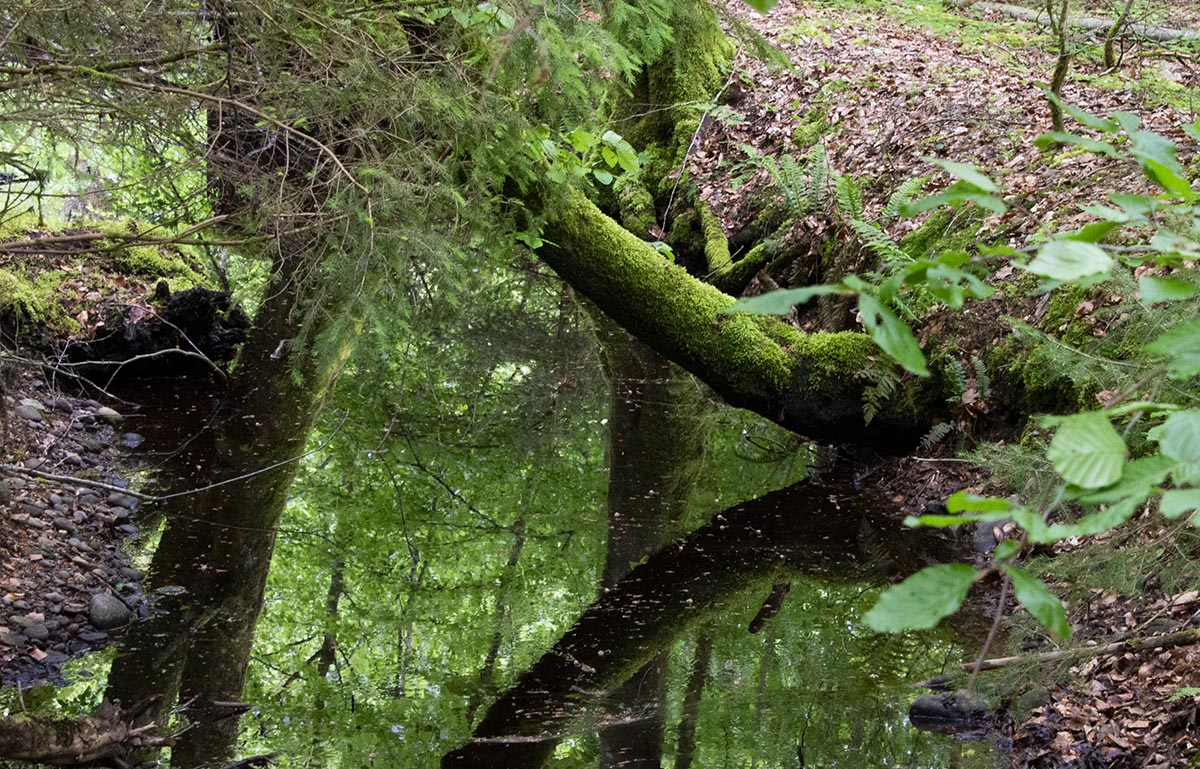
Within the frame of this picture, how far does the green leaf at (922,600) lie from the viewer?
0.91m

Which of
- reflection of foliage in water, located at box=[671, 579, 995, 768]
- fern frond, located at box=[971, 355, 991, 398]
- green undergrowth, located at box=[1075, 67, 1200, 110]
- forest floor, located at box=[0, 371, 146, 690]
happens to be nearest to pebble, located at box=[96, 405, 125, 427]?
forest floor, located at box=[0, 371, 146, 690]

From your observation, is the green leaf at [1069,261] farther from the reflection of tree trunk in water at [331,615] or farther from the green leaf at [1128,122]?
the reflection of tree trunk in water at [331,615]

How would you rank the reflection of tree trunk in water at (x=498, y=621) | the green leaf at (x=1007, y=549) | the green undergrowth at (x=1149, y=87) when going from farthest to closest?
the green undergrowth at (x=1149, y=87) → the reflection of tree trunk in water at (x=498, y=621) → the green leaf at (x=1007, y=549)

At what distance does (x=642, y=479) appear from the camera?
6.82m

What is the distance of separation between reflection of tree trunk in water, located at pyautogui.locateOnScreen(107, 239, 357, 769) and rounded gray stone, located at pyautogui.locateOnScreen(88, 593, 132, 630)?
11 centimetres

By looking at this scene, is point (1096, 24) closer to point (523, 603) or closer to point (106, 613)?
point (523, 603)

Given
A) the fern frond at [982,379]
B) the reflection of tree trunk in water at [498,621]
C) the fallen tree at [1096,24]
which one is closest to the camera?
the reflection of tree trunk in water at [498,621]

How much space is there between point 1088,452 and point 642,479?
19.4 ft

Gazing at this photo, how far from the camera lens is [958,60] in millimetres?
9195

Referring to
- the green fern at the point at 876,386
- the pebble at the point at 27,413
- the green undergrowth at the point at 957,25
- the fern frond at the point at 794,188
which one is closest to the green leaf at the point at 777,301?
the green fern at the point at 876,386

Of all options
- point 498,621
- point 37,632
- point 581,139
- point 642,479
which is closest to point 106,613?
point 37,632

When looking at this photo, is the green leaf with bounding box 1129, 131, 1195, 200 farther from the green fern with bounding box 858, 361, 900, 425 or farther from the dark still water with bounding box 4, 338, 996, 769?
the green fern with bounding box 858, 361, 900, 425

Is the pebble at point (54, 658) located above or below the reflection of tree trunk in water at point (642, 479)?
above

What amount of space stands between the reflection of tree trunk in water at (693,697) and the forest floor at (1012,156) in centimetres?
115
